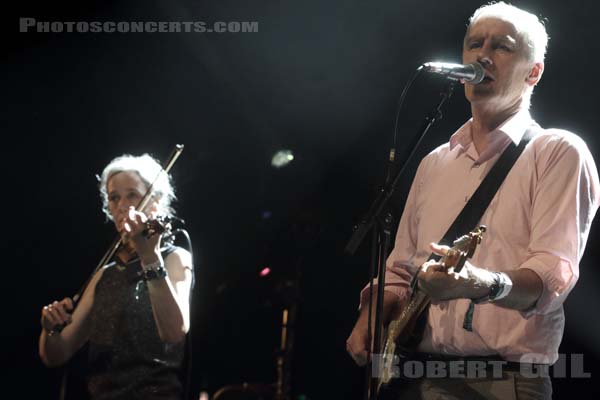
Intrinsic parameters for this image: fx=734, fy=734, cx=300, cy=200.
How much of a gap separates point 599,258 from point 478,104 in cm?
140

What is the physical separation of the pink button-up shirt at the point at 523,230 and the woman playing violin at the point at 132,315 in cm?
111

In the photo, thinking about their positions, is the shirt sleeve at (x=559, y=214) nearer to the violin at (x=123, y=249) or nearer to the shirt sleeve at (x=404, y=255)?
the shirt sleeve at (x=404, y=255)

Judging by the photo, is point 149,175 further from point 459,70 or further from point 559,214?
point 559,214

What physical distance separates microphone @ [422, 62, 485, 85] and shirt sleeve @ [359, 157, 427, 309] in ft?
1.55

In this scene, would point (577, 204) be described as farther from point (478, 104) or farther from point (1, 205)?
point (1, 205)

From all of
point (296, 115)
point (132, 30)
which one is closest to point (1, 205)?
point (132, 30)

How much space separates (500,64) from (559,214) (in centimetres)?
58

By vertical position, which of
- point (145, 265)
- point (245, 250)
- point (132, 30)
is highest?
point (132, 30)

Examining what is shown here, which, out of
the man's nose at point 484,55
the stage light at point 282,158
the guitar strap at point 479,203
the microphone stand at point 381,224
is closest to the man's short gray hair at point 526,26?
the man's nose at point 484,55

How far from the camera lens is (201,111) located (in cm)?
478

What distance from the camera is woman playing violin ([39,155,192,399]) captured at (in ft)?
10.0

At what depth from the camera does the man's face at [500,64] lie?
89.4 inches

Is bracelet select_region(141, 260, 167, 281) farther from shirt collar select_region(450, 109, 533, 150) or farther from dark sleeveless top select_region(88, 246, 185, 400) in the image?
shirt collar select_region(450, 109, 533, 150)

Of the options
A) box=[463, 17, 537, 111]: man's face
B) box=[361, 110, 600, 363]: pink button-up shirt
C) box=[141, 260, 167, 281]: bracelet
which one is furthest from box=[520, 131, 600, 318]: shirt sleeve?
box=[141, 260, 167, 281]: bracelet
